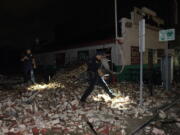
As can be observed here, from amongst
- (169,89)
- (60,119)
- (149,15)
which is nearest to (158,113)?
(60,119)

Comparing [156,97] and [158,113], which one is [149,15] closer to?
[156,97]

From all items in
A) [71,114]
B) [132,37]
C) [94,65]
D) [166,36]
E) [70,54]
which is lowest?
[71,114]

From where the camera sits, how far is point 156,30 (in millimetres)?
15414

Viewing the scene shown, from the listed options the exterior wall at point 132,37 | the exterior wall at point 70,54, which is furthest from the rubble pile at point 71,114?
the exterior wall at point 70,54

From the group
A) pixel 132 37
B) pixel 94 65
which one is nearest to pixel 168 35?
pixel 94 65

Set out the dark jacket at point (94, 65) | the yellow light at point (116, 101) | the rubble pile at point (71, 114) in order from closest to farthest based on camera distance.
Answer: the rubble pile at point (71, 114), the yellow light at point (116, 101), the dark jacket at point (94, 65)

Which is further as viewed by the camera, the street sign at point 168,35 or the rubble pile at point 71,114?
the street sign at point 168,35

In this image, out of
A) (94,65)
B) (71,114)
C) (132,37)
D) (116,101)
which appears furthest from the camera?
(132,37)

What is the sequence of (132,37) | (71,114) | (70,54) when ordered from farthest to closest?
(70,54) → (132,37) → (71,114)

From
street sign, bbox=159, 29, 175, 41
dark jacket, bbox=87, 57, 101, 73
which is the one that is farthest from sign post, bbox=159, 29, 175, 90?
dark jacket, bbox=87, 57, 101, 73

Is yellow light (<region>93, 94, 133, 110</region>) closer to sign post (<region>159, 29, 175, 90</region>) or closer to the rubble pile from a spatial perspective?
the rubble pile

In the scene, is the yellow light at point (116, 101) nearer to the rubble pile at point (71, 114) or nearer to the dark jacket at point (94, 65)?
the rubble pile at point (71, 114)

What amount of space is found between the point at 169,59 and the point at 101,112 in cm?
511

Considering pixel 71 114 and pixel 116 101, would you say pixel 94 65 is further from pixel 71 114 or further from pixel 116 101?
pixel 71 114
